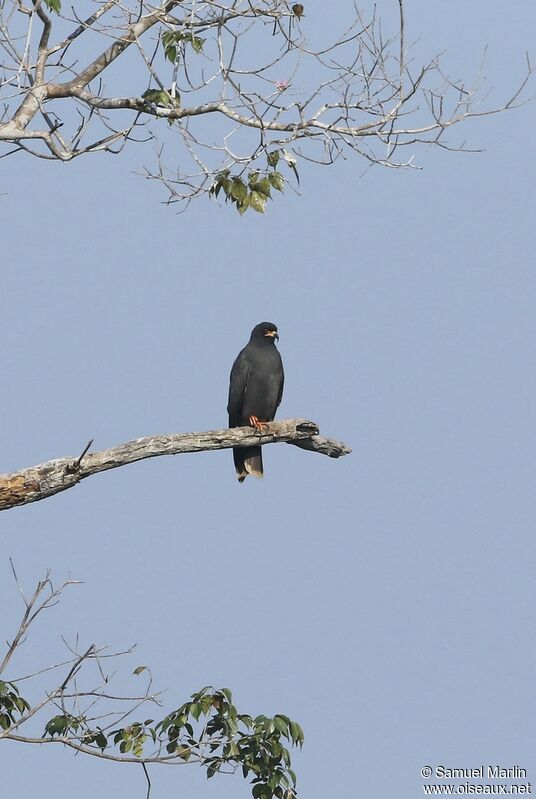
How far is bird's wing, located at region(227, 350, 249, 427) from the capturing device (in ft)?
36.0

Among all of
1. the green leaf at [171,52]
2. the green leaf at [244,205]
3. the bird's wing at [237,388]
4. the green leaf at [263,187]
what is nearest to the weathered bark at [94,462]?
the green leaf at [244,205]

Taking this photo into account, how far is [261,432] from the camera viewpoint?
363 inches

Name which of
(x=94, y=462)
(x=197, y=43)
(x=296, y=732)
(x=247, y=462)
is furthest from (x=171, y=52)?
(x=296, y=732)

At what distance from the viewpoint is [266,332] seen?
436 inches

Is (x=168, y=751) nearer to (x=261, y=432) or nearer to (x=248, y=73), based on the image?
(x=261, y=432)

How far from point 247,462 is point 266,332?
118 centimetres

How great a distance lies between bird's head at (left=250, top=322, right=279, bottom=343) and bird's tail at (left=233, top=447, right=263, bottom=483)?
1.01 metres

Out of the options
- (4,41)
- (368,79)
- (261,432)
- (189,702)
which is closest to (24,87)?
(4,41)

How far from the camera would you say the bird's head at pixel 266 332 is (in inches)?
436

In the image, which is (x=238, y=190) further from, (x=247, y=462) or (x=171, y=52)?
(x=247, y=462)

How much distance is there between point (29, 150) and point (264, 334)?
320cm

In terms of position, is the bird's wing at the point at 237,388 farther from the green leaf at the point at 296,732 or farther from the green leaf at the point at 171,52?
the green leaf at the point at 296,732

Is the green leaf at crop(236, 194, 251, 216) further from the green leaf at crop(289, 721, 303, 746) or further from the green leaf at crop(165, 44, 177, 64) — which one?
the green leaf at crop(289, 721, 303, 746)

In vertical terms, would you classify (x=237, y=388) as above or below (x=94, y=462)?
above
